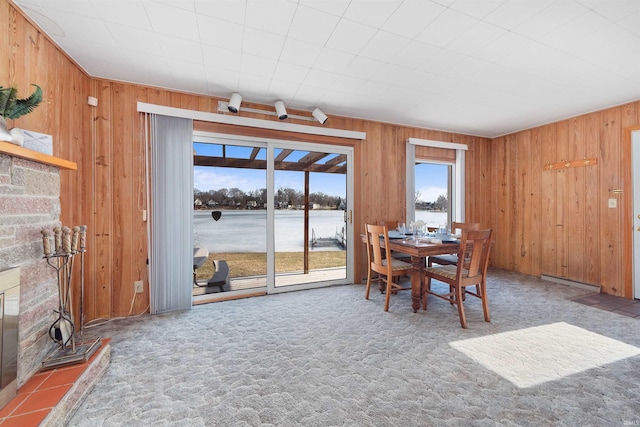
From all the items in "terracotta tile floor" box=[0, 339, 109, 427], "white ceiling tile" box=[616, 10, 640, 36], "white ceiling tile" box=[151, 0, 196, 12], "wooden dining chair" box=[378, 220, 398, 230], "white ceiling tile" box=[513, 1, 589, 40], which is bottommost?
"terracotta tile floor" box=[0, 339, 109, 427]

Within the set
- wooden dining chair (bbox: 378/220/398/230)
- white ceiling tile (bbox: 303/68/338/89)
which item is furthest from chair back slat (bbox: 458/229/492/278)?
white ceiling tile (bbox: 303/68/338/89)

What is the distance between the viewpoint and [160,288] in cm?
287

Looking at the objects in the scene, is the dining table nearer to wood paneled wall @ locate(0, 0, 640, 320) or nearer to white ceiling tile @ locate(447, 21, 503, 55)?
wood paneled wall @ locate(0, 0, 640, 320)

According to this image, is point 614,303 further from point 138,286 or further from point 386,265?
point 138,286

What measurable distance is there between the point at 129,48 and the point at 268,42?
1.21 m

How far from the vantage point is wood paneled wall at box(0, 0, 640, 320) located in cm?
227

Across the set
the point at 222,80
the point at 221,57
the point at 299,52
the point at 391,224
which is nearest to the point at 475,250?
the point at 391,224

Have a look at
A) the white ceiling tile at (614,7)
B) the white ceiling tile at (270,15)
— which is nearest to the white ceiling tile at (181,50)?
the white ceiling tile at (270,15)

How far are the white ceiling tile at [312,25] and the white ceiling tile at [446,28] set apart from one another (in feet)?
2.38

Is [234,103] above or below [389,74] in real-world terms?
below

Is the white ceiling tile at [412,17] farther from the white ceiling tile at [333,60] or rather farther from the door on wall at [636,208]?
the door on wall at [636,208]

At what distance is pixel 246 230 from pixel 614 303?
15.3ft

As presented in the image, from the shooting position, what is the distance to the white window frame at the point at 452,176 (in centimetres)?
424

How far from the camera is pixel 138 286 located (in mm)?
2850
